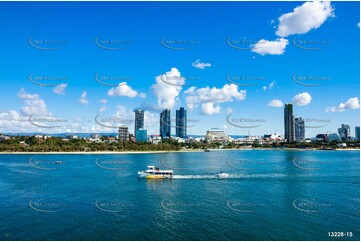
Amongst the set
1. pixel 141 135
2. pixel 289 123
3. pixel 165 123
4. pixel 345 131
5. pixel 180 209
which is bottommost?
pixel 180 209

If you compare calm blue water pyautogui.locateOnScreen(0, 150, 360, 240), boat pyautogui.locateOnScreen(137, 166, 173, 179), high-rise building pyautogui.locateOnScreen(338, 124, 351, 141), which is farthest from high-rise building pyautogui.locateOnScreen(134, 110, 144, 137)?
calm blue water pyautogui.locateOnScreen(0, 150, 360, 240)

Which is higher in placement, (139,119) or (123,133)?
(139,119)

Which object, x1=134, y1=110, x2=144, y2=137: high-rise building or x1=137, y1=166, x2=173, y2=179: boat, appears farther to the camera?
x1=134, y1=110, x2=144, y2=137: high-rise building

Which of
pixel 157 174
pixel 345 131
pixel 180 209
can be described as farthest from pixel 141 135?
pixel 180 209

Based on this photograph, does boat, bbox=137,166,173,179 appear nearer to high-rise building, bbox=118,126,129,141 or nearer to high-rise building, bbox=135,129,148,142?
high-rise building, bbox=135,129,148,142

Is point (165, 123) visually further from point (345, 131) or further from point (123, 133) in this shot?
point (345, 131)

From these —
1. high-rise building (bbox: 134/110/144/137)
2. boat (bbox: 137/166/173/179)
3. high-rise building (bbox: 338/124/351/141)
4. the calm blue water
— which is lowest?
the calm blue water
